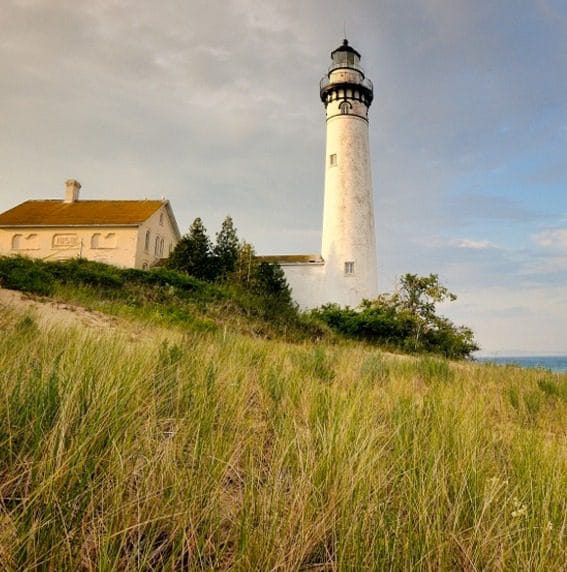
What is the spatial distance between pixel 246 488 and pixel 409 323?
1793 centimetres

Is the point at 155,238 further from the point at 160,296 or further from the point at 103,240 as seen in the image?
the point at 160,296


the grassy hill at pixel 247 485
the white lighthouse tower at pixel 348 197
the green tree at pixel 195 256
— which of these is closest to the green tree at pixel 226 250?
the green tree at pixel 195 256

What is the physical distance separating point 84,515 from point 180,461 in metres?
0.45

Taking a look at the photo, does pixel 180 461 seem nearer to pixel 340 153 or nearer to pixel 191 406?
pixel 191 406

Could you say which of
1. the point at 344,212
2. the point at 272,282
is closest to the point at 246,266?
the point at 272,282

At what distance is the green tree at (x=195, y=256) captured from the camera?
21.7 metres

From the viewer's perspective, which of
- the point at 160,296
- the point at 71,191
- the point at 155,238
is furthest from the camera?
the point at 71,191

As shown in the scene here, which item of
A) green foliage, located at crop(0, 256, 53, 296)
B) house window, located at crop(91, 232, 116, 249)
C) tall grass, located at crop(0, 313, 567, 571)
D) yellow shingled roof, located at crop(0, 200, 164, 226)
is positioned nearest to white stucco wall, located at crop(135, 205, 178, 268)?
yellow shingled roof, located at crop(0, 200, 164, 226)

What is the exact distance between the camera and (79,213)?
26.6 metres

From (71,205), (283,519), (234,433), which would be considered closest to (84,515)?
(283,519)

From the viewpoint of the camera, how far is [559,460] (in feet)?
6.27

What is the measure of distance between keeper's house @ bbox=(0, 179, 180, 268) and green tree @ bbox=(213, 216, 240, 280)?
557 centimetres

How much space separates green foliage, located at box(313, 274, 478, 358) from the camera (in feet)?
56.0

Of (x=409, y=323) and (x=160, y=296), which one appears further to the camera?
(x=409, y=323)
